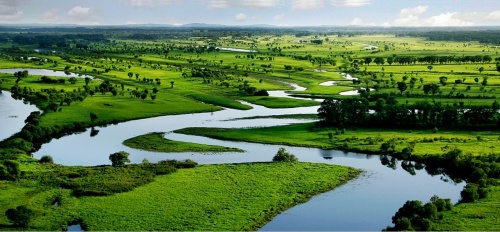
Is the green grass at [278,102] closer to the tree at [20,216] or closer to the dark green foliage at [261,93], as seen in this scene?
the dark green foliage at [261,93]

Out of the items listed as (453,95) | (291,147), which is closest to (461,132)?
(291,147)

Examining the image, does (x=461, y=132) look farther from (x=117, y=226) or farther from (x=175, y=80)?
(x=175, y=80)

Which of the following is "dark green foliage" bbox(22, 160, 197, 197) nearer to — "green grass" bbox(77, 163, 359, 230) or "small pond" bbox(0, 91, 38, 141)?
"green grass" bbox(77, 163, 359, 230)

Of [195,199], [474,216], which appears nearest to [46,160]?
[195,199]

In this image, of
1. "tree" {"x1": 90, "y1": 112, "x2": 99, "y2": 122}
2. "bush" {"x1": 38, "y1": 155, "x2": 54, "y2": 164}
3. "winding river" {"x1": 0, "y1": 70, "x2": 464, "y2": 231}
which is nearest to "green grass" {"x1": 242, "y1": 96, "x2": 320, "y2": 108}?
"winding river" {"x1": 0, "y1": 70, "x2": 464, "y2": 231}

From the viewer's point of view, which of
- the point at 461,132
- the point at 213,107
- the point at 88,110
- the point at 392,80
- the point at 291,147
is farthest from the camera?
the point at 392,80

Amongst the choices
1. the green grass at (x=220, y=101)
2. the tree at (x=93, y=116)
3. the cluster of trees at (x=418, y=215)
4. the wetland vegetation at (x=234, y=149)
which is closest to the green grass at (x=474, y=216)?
the wetland vegetation at (x=234, y=149)
